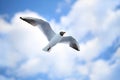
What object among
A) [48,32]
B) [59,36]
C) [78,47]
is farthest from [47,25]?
[78,47]

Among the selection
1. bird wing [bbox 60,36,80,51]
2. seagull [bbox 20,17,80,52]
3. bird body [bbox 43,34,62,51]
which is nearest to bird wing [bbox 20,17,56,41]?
seagull [bbox 20,17,80,52]

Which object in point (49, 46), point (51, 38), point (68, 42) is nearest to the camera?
point (49, 46)

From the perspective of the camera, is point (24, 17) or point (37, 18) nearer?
point (24, 17)

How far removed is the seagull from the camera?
2442 centimetres

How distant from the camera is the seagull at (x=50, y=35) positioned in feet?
80.1

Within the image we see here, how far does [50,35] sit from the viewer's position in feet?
86.8

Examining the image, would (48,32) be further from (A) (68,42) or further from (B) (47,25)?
(A) (68,42)

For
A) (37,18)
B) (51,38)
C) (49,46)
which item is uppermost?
(37,18)

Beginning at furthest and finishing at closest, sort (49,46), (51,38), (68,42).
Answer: (68,42), (51,38), (49,46)

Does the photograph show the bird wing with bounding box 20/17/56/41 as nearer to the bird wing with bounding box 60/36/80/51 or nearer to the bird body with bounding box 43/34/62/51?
the bird body with bounding box 43/34/62/51

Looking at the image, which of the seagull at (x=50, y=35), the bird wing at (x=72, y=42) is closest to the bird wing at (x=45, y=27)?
the seagull at (x=50, y=35)

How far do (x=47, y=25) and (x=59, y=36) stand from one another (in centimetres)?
241

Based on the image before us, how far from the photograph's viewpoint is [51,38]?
85.6 ft

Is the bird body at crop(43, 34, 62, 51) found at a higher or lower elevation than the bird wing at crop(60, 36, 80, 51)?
lower
